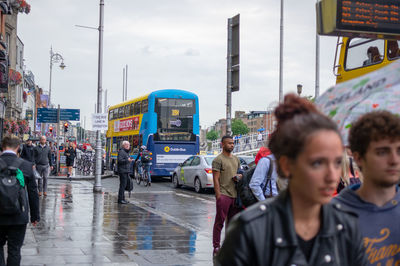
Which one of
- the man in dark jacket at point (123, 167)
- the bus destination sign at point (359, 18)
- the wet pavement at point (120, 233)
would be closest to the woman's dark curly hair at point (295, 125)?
the bus destination sign at point (359, 18)

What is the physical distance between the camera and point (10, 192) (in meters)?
5.54

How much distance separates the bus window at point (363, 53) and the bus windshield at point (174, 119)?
17.8 metres

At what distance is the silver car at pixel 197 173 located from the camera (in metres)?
19.8

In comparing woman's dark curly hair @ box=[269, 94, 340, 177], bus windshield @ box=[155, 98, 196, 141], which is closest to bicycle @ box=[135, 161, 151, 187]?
bus windshield @ box=[155, 98, 196, 141]

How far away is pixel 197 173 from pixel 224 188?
498 inches

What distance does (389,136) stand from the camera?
7.93 ft

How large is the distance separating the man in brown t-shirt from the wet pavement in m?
0.51

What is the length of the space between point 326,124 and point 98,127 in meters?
18.5

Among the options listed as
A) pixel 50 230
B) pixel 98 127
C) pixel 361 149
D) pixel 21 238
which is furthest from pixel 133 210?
pixel 361 149

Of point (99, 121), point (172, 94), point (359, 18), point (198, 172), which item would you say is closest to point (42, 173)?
point (99, 121)

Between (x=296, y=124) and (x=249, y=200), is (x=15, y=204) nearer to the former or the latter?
(x=249, y=200)

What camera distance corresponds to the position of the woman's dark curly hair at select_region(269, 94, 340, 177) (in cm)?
190

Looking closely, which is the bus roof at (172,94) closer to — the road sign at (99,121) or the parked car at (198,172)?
the parked car at (198,172)

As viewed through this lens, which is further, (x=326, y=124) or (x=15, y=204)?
(x=15, y=204)
